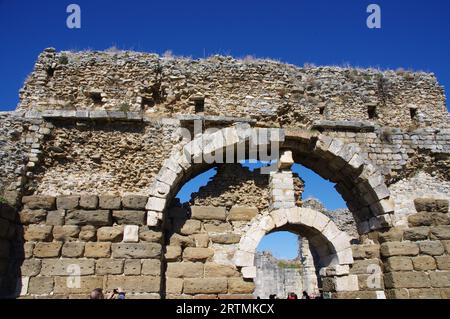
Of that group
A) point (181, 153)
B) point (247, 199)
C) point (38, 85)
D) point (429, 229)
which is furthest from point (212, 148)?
point (429, 229)

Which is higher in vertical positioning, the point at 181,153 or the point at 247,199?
the point at 181,153

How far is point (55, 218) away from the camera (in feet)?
24.3

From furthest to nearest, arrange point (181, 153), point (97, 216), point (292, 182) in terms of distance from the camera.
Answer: point (292, 182), point (181, 153), point (97, 216)

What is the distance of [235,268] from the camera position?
7926 mm

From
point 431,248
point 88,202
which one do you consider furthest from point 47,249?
point 431,248

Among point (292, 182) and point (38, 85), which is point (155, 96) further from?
point (292, 182)

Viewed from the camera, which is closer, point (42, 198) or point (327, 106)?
point (42, 198)

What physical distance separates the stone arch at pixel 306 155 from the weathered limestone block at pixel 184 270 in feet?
3.46

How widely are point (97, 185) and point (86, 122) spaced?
55.7 inches

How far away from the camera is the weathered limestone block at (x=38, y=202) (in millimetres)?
7426

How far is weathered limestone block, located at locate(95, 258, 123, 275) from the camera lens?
7.13 meters

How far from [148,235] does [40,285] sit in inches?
81.7

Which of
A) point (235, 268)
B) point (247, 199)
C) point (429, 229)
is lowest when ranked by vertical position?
point (235, 268)

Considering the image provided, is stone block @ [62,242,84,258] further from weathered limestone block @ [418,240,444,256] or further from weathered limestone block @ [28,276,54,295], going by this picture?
weathered limestone block @ [418,240,444,256]
